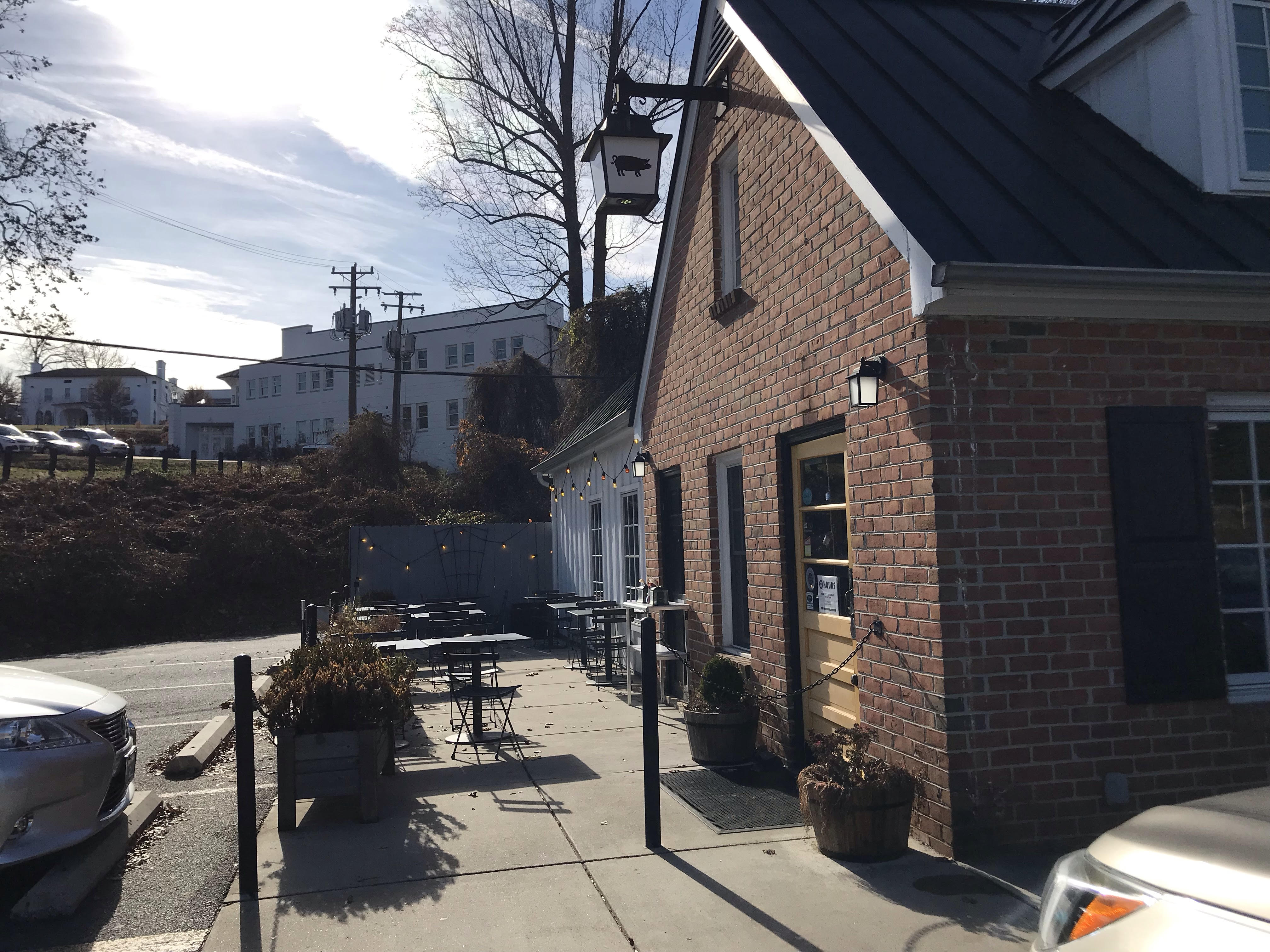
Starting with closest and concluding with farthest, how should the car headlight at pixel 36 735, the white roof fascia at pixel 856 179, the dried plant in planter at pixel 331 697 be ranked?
the car headlight at pixel 36 735, the white roof fascia at pixel 856 179, the dried plant in planter at pixel 331 697

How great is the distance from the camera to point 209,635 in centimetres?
2097

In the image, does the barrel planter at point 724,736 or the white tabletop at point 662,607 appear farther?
the white tabletop at point 662,607

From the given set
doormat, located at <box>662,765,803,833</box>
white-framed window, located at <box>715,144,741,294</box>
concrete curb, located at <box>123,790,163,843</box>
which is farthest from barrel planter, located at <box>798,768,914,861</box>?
white-framed window, located at <box>715,144,741,294</box>

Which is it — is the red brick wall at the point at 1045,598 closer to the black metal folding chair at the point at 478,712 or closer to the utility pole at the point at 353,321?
the black metal folding chair at the point at 478,712

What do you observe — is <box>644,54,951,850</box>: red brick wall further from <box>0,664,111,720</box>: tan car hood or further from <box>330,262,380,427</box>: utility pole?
<box>330,262,380,427</box>: utility pole

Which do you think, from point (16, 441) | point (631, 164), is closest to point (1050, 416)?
point (631, 164)

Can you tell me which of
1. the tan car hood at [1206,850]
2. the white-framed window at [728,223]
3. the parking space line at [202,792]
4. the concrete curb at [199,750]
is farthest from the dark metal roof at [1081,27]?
the concrete curb at [199,750]

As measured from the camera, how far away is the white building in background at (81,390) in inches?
3396

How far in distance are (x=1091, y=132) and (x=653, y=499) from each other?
18.8 ft

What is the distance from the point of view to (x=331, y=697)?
594cm

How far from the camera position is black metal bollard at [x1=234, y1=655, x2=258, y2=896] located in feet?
15.4

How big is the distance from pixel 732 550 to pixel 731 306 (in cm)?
217

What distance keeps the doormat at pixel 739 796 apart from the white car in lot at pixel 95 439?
45.1 m

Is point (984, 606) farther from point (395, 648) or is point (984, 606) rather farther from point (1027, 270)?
point (395, 648)
